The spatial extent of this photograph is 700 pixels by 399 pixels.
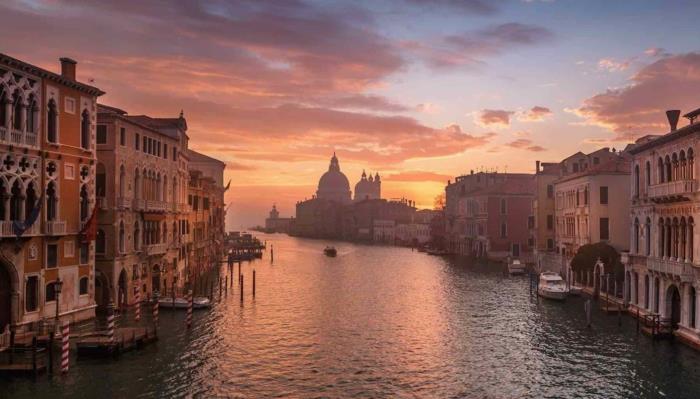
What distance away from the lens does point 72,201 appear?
3081cm

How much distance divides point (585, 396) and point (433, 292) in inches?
1160

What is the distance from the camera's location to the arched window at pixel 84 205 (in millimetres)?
31891

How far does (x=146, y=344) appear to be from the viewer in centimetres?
2884

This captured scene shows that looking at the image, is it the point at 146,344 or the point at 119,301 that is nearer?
the point at 146,344

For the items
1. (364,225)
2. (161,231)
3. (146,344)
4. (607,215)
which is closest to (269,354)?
(146,344)

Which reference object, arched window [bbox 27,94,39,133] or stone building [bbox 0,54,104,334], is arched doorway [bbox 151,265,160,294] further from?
arched window [bbox 27,94,39,133]

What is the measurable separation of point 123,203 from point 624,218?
3727 cm

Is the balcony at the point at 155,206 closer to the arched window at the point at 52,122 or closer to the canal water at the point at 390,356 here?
the canal water at the point at 390,356

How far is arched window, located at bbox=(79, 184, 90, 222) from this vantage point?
3189 cm

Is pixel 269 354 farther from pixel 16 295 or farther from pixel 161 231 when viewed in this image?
pixel 161 231

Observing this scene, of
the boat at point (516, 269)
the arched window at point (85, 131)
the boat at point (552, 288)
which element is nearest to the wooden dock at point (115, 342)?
the arched window at point (85, 131)

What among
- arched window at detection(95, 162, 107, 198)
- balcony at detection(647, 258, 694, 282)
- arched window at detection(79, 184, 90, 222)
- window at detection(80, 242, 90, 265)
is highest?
arched window at detection(95, 162, 107, 198)

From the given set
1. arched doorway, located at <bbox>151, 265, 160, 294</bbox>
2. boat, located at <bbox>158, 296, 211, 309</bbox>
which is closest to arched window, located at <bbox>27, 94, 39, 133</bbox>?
boat, located at <bbox>158, 296, 211, 309</bbox>

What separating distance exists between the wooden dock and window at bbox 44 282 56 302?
2991mm
